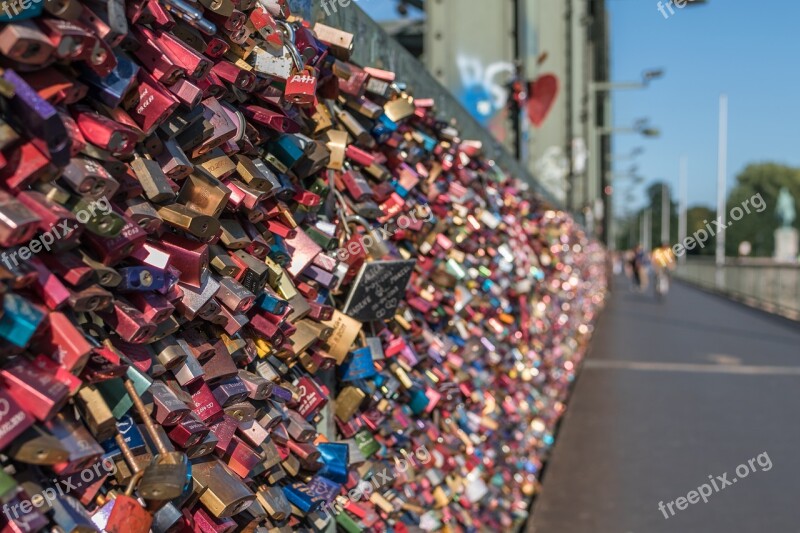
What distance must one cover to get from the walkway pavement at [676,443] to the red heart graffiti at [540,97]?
123 inches

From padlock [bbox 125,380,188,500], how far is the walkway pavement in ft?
11.8

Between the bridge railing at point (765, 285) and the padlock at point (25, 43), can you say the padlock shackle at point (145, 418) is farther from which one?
the bridge railing at point (765, 285)

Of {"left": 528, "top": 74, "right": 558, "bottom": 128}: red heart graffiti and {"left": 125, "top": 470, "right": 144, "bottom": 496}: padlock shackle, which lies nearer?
{"left": 125, "top": 470, "right": 144, "bottom": 496}: padlock shackle

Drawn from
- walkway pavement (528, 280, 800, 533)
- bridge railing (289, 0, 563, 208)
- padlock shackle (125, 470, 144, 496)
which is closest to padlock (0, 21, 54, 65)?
padlock shackle (125, 470, 144, 496)

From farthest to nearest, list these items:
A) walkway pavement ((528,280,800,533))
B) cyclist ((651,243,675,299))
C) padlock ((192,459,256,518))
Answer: cyclist ((651,243,675,299)) → walkway pavement ((528,280,800,533)) → padlock ((192,459,256,518))

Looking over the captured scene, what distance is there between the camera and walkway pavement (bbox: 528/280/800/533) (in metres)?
4.73

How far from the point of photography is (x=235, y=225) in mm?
1499

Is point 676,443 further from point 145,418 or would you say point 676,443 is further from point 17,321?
point 17,321

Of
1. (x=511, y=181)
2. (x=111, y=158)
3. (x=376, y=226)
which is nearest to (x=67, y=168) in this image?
(x=111, y=158)

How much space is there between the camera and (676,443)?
6.47m

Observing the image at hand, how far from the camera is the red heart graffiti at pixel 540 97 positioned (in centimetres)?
977

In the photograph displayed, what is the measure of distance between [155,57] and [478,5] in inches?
412

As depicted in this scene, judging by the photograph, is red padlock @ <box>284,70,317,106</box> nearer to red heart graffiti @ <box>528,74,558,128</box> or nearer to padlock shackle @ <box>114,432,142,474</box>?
padlock shackle @ <box>114,432,142,474</box>

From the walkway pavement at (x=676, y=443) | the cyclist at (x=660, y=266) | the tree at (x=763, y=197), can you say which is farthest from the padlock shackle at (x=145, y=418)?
the tree at (x=763, y=197)
